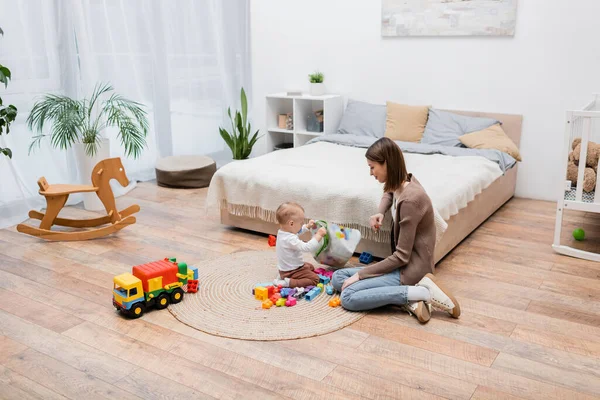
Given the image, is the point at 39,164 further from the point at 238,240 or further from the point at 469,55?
the point at 469,55

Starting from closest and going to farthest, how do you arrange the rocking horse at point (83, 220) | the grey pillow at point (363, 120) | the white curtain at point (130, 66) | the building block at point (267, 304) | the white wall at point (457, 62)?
the building block at point (267, 304), the rocking horse at point (83, 220), the white curtain at point (130, 66), the white wall at point (457, 62), the grey pillow at point (363, 120)

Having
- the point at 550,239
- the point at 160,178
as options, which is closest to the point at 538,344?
the point at 550,239

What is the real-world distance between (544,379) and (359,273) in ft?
2.95

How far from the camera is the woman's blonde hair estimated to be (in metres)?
2.63

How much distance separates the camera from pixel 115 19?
186 inches

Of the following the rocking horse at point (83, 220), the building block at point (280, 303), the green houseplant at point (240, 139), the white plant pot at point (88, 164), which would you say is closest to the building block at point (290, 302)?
the building block at point (280, 303)

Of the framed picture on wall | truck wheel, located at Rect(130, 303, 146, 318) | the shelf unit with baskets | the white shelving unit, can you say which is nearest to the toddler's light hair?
truck wheel, located at Rect(130, 303, 146, 318)

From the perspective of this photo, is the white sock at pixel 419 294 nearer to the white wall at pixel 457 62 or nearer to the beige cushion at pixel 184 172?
the white wall at pixel 457 62

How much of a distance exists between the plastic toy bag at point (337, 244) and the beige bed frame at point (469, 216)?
25cm

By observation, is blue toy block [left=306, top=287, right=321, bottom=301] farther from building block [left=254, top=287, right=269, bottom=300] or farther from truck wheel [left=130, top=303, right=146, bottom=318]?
truck wheel [left=130, top=303, right=146, bottom=318]

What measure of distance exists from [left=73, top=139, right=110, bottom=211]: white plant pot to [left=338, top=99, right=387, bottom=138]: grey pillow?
6.36ft

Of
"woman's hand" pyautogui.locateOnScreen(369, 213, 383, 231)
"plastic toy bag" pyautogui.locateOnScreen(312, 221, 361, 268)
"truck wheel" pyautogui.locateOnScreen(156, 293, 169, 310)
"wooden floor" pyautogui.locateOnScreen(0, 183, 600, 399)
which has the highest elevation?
"woman's hand" pyautogui.locateOnScreen(369, 213, 383, 231)

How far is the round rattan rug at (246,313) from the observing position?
2.47 m

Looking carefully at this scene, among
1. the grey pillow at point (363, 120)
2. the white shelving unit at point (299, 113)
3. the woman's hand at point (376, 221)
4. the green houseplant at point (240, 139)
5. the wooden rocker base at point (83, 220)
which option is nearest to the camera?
the woman's hand at point (376, 221)
